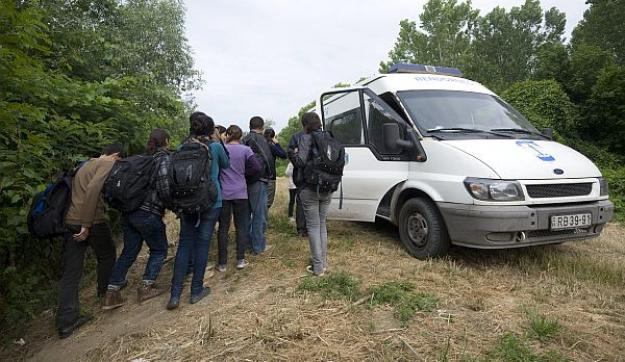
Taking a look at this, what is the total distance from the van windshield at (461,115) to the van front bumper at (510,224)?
1002mm

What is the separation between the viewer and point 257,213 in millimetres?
5320

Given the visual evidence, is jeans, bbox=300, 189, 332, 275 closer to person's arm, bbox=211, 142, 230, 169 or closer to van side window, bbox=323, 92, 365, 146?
person's arm, bbox=211, 142, 230, 169

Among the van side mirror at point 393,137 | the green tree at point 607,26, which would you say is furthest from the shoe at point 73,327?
the green tree at point 607,26

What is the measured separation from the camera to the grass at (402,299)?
3.36m

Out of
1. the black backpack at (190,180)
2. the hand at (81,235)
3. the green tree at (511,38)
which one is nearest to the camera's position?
the black backpack at (190,180)

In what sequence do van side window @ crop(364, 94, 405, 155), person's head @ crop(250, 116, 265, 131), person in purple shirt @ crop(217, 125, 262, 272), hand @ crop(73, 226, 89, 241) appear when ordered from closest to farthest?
hand @ crop(73, 226, 89, 241) → person in purple shirt @ crop(217, 125, 262, 272) → van side window @ crop(364, 94, 405, 155) → person's head @ crop(250, 116, 265, 131)

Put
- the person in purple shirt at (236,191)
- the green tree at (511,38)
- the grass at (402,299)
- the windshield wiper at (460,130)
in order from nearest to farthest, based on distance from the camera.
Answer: the grass at (402,299) → the person in purple shirt at (236,191) → the windshield wiper at (460,130) → the green tree at (511,38)

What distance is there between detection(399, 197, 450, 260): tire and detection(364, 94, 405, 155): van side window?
2.42ft

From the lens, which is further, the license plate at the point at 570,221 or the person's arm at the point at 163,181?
the license plate at the point at 570,221

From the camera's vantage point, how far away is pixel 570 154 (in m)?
4.58

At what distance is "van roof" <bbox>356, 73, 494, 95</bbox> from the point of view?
17.5ft

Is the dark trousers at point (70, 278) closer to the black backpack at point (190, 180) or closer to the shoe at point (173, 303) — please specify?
the shoe at point (173, 303)

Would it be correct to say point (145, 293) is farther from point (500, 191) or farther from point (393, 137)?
point (500, 191)

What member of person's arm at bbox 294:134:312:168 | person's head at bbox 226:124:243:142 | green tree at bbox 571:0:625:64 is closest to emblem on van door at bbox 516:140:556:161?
person's arm at bbox 294:134:312:168
